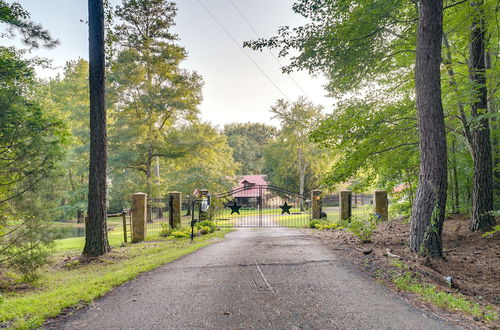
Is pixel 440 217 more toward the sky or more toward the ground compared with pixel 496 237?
more toward the sky

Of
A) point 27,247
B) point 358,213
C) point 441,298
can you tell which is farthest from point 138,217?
point 358,213

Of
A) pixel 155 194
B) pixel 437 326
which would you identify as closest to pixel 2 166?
pixel 437 326

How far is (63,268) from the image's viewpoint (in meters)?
6.16

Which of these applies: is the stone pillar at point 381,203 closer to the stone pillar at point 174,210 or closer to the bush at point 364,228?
the bush at point 364,228

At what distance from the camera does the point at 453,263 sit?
5406 mm

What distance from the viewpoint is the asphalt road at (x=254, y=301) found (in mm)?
3027

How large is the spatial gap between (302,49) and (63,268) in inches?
289

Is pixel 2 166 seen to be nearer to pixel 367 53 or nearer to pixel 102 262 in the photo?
pixel 102 262

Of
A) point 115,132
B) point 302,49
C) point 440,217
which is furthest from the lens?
point 115,132

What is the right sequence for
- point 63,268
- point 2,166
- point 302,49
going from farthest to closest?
point 302,49
point 63,268
point 2,166

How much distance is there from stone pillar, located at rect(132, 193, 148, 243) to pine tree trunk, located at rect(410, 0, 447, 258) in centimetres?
816

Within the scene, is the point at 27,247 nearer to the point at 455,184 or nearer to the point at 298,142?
the point at 455,184

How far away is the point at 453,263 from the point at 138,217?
8.87 m

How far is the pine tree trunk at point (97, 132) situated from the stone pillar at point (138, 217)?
111 inches
